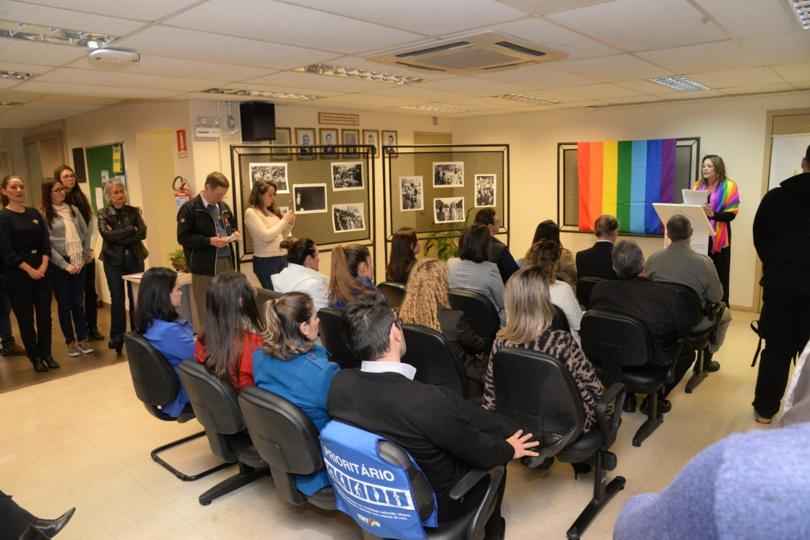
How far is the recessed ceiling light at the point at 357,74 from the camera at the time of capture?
Answer: 14.0 feet

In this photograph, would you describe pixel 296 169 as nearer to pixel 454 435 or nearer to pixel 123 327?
pixel 123 327

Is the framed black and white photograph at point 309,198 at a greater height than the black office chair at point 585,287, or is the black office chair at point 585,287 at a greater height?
the framed black and white photograph at point 309,198

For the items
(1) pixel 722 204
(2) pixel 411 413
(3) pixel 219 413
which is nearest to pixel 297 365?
(3) pixel 219 413

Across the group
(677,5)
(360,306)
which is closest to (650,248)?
(677,5)

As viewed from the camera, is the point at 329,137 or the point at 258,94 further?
the point at 329,137

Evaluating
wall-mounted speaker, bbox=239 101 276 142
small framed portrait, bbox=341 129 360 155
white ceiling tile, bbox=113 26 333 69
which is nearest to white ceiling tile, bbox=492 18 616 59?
white ceiling tile, bbox=113 26 333 69

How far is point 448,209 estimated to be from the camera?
735cm

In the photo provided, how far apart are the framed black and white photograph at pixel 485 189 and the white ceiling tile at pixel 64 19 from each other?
203 inches

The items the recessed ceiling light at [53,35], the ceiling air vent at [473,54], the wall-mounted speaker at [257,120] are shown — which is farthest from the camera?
the wall-mounted speaker at [257,120]

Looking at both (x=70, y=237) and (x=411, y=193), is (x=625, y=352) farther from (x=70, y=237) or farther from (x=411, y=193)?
(x=70, y=237)

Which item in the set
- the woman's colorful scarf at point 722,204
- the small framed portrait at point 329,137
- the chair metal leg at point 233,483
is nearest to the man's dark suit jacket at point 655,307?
the chair metal leg at point 233,483

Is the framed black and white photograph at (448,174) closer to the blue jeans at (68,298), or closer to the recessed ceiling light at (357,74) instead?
the recessed ceiling light at (357,74)

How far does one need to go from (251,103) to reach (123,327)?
277 centimetres

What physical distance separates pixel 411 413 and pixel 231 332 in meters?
1.26
